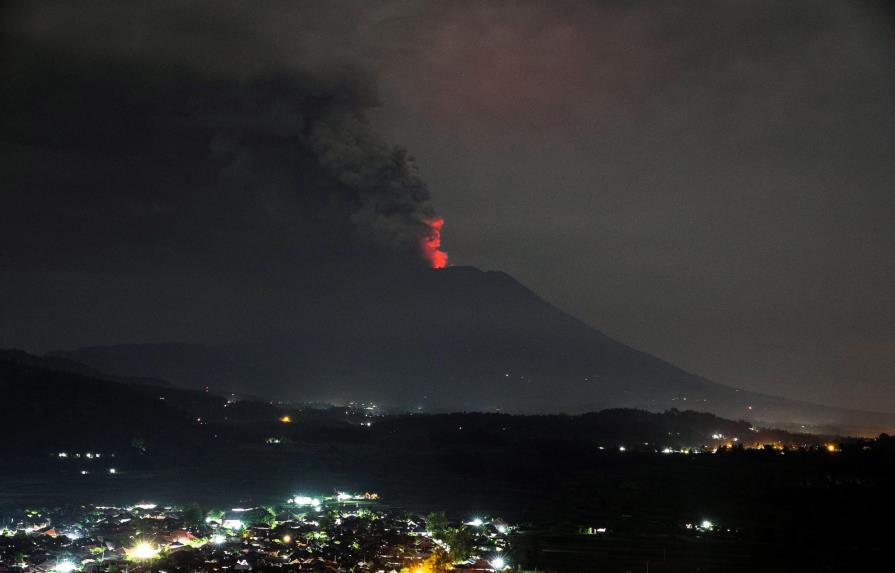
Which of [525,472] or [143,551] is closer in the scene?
[143,551]

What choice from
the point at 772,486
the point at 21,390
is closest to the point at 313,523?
the point at 772,486

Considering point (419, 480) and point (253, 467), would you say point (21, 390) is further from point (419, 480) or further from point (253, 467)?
point (419, 480)

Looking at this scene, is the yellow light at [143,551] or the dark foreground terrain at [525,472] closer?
the yellow light at [143,551]

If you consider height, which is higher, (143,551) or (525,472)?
(525,472)

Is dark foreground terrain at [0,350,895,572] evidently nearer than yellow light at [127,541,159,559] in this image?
No
